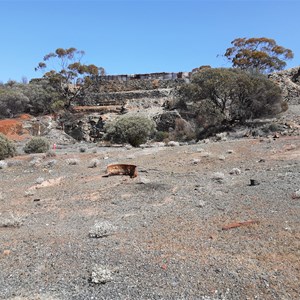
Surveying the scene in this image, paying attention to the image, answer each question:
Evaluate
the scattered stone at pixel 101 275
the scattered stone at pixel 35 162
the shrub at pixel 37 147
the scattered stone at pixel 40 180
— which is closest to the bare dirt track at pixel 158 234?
the scattered stone at pixel 101 275

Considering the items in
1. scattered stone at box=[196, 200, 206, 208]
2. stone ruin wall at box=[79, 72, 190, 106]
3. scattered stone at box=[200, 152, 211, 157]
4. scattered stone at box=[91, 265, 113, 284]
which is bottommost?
scattered stone at box=[91, 265, 113, 284]

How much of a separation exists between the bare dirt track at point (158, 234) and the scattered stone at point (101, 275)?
1cm

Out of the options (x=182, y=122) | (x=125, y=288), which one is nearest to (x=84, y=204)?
(x=125, y=288)

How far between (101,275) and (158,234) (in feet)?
5.58

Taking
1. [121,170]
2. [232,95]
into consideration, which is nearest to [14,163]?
[121,170]

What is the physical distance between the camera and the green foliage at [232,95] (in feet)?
76.0

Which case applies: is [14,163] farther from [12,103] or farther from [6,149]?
[12,103]

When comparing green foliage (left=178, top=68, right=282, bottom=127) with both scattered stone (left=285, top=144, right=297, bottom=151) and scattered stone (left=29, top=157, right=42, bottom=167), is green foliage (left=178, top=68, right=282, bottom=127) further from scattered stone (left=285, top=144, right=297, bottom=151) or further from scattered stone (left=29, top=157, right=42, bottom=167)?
scattered stone (left=29, top=157, right=42, bottom=167)

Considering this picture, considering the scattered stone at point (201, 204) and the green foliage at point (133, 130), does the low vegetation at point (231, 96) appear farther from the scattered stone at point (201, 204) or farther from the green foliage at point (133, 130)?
the scattered stone at point (201, 204)

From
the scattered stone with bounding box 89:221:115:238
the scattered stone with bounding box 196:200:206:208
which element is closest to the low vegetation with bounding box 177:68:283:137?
the scattered stone with bounding box 196:200:206:208

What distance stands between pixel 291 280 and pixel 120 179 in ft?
22.5

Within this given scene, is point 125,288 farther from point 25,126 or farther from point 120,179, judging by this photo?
point 25,126

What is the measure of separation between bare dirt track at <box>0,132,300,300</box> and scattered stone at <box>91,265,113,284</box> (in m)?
0.01

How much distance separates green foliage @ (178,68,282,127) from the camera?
23.2m
